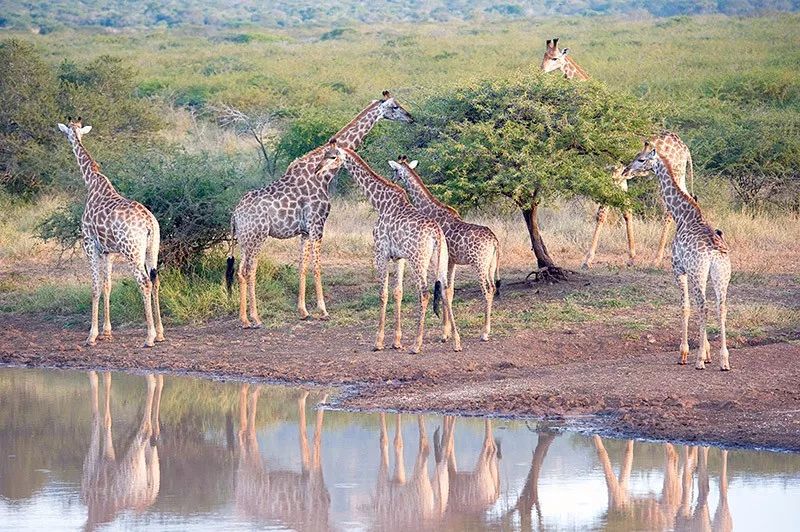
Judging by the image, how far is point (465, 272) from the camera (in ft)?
54.3

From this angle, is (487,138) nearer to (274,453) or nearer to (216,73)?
(274,453)

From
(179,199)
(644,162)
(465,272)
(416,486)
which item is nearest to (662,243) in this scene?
(465,272)

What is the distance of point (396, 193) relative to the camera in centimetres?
1298

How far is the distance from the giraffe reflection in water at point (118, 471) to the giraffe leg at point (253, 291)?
2766 millimetres

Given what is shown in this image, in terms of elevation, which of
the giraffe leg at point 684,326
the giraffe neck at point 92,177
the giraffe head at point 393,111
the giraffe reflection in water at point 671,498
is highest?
the giraffe head at point 393,111

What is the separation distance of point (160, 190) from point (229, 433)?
5.57m

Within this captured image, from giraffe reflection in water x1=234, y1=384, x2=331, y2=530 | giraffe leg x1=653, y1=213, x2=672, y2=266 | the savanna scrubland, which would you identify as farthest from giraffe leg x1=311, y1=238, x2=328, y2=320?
giraffe leg x1=653, y1=213, x2=672, y2=266

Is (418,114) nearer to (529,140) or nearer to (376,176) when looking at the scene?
(529,140)

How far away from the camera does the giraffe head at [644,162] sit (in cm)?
1288

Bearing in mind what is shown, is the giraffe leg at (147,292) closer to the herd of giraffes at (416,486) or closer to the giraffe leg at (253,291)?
the giraffe leg at (253,291)

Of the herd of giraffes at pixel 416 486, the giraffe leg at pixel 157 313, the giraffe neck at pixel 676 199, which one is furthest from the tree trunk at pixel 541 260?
the herd of giraffes at pixel 416 486

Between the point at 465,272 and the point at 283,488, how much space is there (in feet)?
26.1

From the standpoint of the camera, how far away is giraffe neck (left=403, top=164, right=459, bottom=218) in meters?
13.2

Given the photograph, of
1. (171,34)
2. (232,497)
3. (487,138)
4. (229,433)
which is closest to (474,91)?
(487,138)
